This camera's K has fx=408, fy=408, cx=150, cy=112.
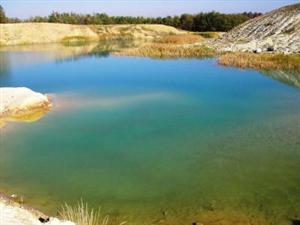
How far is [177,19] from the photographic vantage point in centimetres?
15938

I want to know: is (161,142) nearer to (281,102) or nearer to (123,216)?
(123,216)

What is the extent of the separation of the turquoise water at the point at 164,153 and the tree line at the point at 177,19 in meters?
101

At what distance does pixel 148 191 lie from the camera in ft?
49.3

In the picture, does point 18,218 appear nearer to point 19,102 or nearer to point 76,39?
point 19,102

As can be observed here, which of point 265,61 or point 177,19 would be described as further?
point 177,19

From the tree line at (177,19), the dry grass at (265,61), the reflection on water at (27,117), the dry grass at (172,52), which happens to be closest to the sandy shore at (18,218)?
the reflection on water at (27,117)

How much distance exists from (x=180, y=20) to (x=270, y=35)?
94.7 m

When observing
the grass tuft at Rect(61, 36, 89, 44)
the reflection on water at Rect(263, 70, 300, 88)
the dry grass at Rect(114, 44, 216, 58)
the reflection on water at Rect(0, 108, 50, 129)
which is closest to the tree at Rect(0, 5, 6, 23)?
the grass tuft at Rect(61, 36, 89, 44)

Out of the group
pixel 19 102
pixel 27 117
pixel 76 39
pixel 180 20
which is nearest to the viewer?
pixel 27 117

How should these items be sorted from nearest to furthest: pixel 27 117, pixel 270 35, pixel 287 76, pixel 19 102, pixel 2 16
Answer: pixel 27 117 < pixel 19 102 < pixel 287 76 < pixel 270 35 < pixel 2 16

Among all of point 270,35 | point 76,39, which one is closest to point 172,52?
point 270,35

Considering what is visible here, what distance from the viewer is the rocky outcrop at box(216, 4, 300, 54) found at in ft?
191

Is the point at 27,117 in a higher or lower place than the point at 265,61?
lower

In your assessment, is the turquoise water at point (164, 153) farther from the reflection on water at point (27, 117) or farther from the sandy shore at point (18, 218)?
the sandy shore at point (18, 218)
